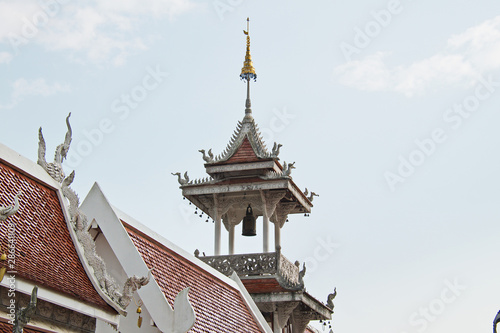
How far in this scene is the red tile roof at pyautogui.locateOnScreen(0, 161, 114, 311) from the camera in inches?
355

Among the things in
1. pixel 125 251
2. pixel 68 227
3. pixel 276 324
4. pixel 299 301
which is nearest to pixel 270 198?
pixel 299 301

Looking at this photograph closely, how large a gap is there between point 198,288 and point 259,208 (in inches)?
257

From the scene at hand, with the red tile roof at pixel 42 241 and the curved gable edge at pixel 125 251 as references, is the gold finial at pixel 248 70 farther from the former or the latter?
the red tile roof at pixel 42 241

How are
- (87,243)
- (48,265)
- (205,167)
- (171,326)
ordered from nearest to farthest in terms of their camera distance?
1. (48,265)
2. (87,243)
3. (171,326)
4. (205,167)

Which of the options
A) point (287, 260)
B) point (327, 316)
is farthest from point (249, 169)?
point (327, 316)

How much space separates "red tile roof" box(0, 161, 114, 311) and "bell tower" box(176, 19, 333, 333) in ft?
30.7

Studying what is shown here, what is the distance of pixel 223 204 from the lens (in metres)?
21.0

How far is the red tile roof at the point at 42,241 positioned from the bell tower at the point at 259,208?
9368 millimetres

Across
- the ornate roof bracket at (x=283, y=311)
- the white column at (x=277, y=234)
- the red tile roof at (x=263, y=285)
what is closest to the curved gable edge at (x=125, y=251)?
the red tile roof at (x=263, y=285)

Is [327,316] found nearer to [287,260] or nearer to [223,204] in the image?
[287,260]

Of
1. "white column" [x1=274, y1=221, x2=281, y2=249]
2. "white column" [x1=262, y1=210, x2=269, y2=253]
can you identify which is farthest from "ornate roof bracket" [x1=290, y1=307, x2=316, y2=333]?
"white column" [x1=262, y1=210, x2=269, y2=253]

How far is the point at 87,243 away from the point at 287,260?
10.3 meters

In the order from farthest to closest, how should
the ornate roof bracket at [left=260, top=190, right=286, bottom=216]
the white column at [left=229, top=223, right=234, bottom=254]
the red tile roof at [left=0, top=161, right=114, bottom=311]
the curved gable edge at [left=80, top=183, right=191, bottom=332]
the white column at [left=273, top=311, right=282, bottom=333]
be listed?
1. the white column at [left=229, top=223, right=234, bottom=254]
2. the ornate roof bracket at [left=260, top=190, right=286, bottom=216]
3. the white column at [left=273, top=311, right=282, bottom=333]
4. the curved gable edge at [left=80, top=183, right=191, bottom=332]
5. the red tile roof at [left=0, top=161, right=114, bottom=311]

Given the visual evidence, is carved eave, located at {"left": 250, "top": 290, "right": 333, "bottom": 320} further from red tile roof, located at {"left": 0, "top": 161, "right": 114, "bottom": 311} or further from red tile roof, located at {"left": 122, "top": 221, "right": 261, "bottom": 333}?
red tile roof, located at {"left": 0, "top": 161, "right": 114, "bottom": 311}
